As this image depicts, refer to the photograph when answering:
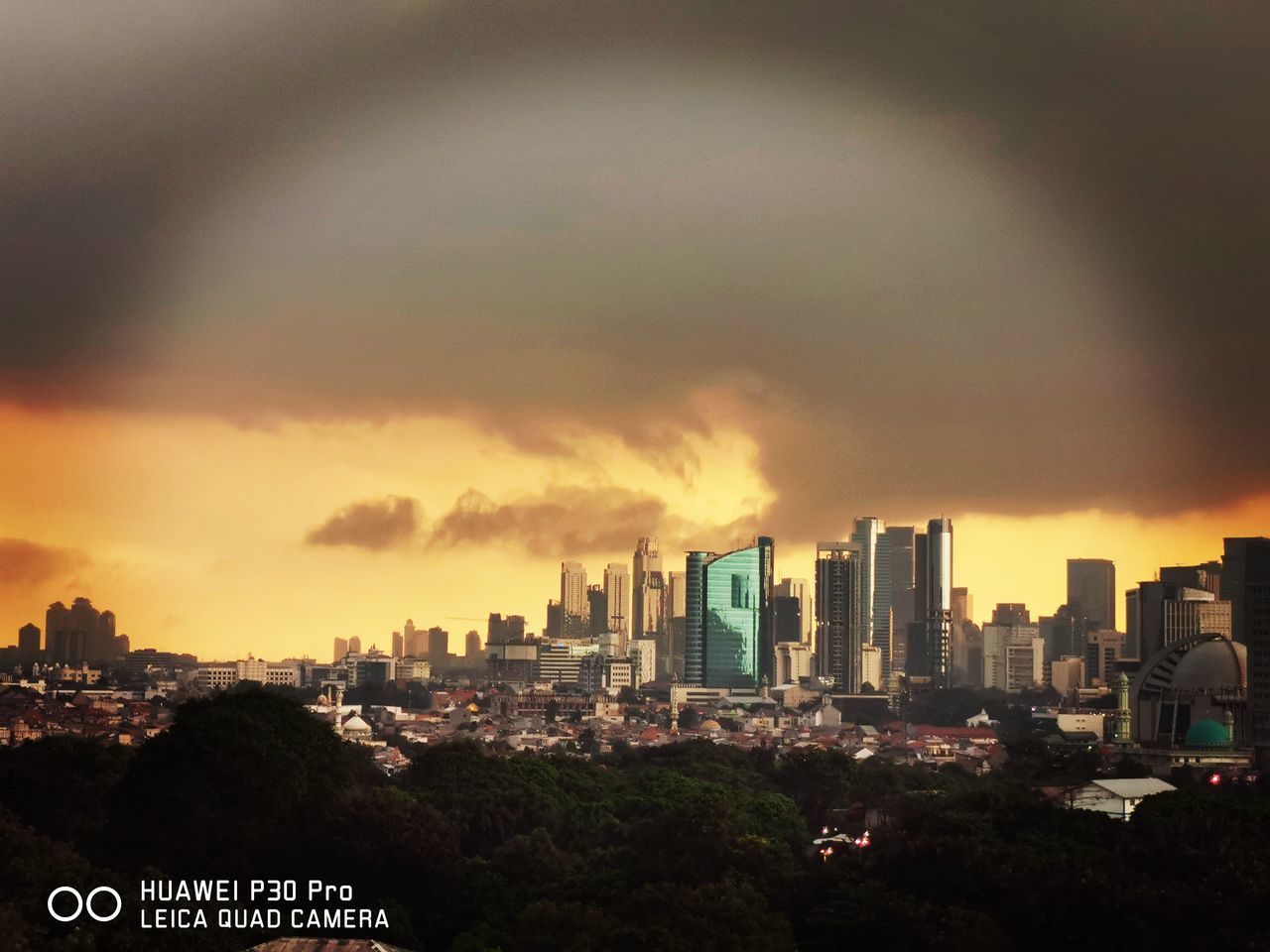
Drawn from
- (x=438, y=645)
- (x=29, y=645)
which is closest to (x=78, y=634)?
(x=29, y=645)

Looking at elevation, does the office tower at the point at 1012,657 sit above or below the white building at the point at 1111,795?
above

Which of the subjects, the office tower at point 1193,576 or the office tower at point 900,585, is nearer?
the office tower at point 1193,576

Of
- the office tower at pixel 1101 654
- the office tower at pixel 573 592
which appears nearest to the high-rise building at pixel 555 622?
the office tower at pixel 573 592

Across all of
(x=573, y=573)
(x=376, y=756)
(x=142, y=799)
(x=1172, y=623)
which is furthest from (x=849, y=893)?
(x=573, y=573)

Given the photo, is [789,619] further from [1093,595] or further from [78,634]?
[78,634]

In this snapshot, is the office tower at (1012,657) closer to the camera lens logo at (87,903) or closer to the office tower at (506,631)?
the office tower at (506,631)

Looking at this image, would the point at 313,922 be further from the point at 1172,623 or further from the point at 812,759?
the point at 1172,623
